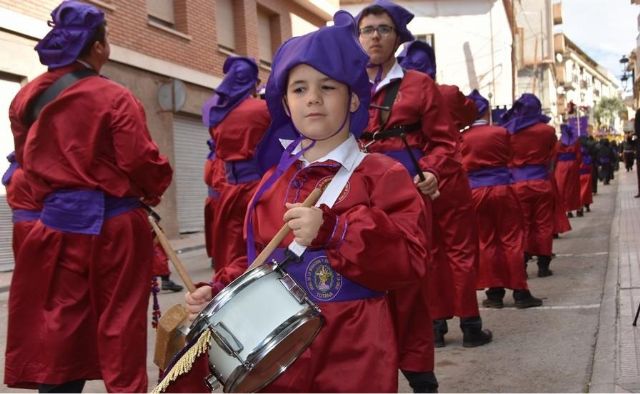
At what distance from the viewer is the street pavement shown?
4.31 metres

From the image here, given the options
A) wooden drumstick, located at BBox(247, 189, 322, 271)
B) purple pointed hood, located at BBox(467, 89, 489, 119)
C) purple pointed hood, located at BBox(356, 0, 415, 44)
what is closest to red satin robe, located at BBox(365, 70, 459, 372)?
purple pointed hood, located at BBox(356, 0, 415, 44)

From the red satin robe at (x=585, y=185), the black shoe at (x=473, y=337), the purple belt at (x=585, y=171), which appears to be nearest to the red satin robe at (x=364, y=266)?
the black shoe at (x=473, y=337)

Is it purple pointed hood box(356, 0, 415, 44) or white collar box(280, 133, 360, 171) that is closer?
white collar box(280, 133, 360, 171)

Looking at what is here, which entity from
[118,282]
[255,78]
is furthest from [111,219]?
[255,78]

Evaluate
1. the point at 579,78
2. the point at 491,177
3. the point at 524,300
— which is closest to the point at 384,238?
the point at 524,300

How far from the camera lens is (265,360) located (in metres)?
2.10

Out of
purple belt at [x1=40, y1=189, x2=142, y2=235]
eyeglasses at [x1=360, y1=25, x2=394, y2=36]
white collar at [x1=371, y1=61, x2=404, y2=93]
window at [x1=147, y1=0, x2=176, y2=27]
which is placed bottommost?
purple belt at [x1=40, y1=189, x2=142, y2=235]

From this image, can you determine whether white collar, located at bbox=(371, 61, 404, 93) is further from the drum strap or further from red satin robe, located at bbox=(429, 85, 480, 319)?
the drum strap

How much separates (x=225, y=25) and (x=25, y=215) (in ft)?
47.9

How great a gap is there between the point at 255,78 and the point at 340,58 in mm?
4191

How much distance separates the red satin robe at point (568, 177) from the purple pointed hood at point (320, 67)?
41.8ft

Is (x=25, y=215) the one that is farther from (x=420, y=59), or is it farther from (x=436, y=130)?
(x=420, y=59)

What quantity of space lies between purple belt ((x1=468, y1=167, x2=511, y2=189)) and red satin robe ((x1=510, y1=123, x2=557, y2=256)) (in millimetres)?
1302

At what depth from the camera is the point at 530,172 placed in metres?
8.30
